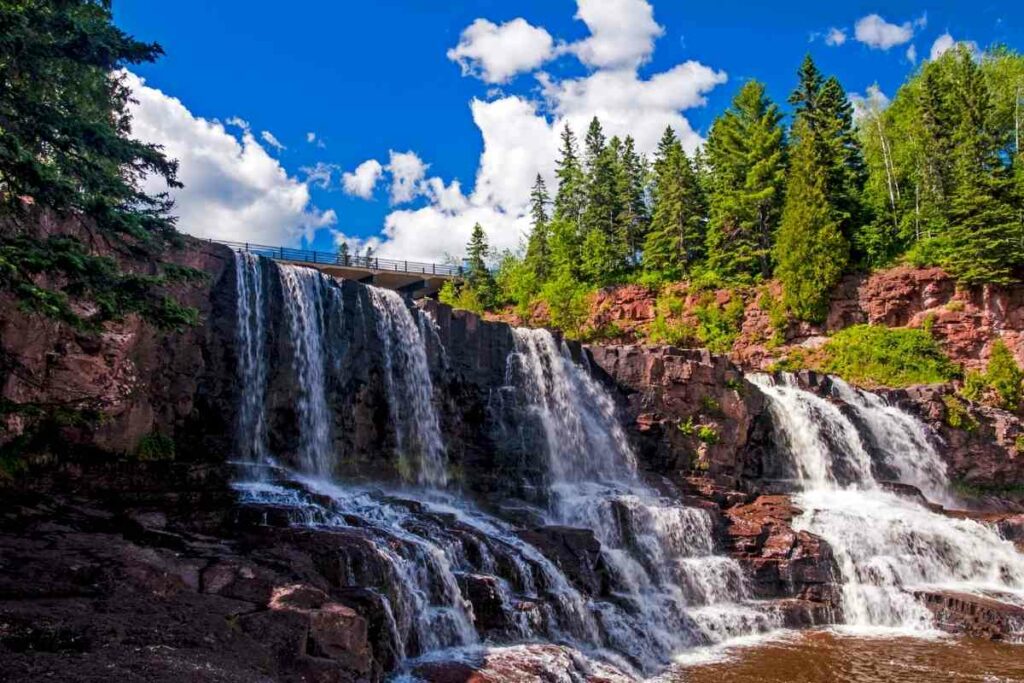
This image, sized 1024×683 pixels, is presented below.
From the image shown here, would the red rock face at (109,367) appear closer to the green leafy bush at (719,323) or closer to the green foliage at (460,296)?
the green leafy bush at (719,323)

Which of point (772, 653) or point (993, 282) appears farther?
point (993, 282)

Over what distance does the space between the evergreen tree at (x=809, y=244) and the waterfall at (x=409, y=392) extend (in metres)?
26.3

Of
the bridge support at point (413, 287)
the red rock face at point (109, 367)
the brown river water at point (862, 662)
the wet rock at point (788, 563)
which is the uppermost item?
the bridge support at point (413, 287)

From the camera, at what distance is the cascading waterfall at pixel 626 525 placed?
1589 centimetres

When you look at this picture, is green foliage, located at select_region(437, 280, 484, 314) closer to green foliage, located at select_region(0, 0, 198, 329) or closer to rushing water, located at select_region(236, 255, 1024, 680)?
rushing water, located at select_region(236, 255, 1024, 680)

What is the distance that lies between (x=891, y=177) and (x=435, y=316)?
37601 mm

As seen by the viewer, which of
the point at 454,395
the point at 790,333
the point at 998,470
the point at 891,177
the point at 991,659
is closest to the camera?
the point at 991,659

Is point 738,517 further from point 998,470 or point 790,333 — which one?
point 790,333

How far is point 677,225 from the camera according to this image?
1939 inches

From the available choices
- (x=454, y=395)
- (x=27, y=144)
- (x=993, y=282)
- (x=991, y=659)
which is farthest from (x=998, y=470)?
(x=27, y=144)

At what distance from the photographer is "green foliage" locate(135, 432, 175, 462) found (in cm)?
1650

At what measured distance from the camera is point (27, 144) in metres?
11.1

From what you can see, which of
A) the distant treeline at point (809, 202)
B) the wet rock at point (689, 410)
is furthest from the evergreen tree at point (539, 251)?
the wet rock at point (689, 410)

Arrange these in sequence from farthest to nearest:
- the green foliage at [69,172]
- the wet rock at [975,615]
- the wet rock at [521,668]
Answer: the wet rock at [975,615], the wet rock at [521,668], the green foliage at [69,172]
